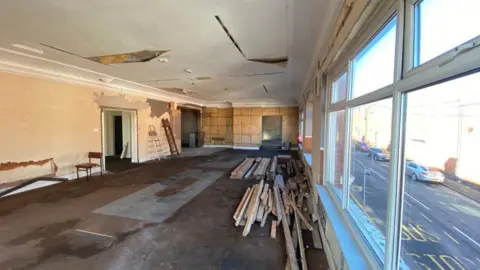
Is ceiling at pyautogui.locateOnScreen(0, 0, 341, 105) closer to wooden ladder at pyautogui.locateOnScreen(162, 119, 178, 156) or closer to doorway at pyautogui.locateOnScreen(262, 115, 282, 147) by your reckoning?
wooden ladder at pyautogui.locateOnScreen(162, 119, 178, 156)

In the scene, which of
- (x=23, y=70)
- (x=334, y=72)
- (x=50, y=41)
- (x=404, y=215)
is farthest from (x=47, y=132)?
(x=404, y=215)

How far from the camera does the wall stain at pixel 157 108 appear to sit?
9.13 m

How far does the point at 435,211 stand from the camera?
0.99 metres

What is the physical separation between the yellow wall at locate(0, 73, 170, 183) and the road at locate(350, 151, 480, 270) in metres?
6.57

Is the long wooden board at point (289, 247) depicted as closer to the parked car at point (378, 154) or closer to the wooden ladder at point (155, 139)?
the parked car at point (378, 154)

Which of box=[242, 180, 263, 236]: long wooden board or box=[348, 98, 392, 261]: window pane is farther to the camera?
box=[242, 180, 263, 236]: long wooden board

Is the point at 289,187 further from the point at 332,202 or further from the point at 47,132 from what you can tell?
the point at 47,132

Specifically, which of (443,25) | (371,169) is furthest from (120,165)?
(443,25)

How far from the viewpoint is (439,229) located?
0.97 meters

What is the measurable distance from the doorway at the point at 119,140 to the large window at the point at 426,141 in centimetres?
756

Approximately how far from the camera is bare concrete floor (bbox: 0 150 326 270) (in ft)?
7.95

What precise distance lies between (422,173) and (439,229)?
0.79ft

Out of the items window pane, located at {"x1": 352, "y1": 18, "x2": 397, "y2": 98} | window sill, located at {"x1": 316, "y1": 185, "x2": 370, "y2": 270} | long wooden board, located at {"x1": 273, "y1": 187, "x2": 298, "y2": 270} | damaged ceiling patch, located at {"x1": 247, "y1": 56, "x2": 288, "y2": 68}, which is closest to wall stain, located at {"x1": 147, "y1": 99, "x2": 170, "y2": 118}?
damaged ceiling patch, located at {"x1": 247, "y1": 56, "x2": 288, "y2": 68}

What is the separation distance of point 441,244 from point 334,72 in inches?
89.4
